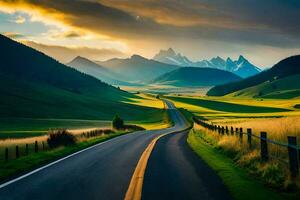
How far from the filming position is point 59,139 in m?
28.3

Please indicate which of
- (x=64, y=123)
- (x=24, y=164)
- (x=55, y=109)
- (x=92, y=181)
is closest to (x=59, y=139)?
(x=24, y=164)

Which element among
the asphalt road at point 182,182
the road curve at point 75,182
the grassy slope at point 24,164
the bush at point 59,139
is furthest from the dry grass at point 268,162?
the bush at point 59,139

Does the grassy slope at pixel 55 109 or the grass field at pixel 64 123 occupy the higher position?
the grassy slope at pixel 55 109

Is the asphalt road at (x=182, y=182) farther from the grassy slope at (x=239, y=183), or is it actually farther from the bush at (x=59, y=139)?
the bush at (x=59, y=139)

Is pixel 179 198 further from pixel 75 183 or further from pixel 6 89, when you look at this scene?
pixel 6 89

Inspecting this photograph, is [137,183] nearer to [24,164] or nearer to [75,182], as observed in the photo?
[75,182]

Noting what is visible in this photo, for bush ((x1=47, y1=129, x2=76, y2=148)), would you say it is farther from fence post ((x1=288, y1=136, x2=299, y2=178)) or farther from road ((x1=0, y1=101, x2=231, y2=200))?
fence post ((x1=288, y1=136, x2=299, y2=178))

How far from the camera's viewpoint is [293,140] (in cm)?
1187

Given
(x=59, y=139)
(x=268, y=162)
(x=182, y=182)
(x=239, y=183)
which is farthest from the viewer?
(x=59, y=139)

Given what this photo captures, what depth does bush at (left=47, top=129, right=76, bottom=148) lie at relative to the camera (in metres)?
27.9

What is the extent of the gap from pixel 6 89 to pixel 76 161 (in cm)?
16659

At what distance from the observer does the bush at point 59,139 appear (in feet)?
91.4

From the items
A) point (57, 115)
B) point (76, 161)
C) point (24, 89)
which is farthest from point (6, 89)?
point (76, 161)

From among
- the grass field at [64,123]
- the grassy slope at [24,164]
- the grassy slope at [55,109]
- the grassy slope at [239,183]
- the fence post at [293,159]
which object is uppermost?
the grassy slope at [55,109]
